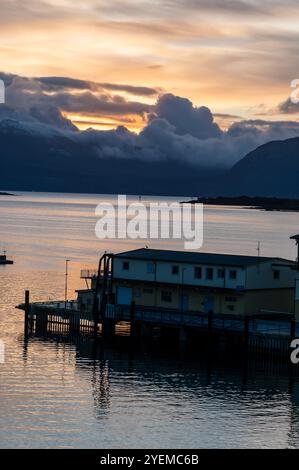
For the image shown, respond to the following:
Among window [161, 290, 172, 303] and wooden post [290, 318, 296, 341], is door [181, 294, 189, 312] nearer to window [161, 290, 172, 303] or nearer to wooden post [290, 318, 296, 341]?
window [161, 290, 172, 303]

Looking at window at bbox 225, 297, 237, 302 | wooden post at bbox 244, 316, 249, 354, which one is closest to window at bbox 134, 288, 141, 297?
window at bbox 225, 297, 237, 302

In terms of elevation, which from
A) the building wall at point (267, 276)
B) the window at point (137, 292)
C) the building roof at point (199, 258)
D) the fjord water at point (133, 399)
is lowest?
the fjord water at point (133, 399)

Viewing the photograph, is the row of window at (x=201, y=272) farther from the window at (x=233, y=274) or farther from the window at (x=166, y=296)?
the window at (x=166, y=296)

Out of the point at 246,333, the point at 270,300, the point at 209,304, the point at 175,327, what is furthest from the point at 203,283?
the point at 246,333

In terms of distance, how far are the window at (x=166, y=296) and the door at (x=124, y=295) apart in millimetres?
2818

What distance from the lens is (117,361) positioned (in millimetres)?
67312

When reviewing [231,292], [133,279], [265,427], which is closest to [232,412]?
[265,427]

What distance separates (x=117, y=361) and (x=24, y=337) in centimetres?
1100

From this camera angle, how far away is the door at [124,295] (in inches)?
3056

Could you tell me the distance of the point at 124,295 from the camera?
7794cm

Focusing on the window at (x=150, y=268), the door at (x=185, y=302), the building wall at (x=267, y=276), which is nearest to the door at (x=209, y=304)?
the door at (x=185, y=302)

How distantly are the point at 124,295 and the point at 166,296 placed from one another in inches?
151

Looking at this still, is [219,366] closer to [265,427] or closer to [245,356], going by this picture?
[245,356]

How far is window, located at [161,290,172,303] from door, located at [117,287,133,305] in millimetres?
2818
